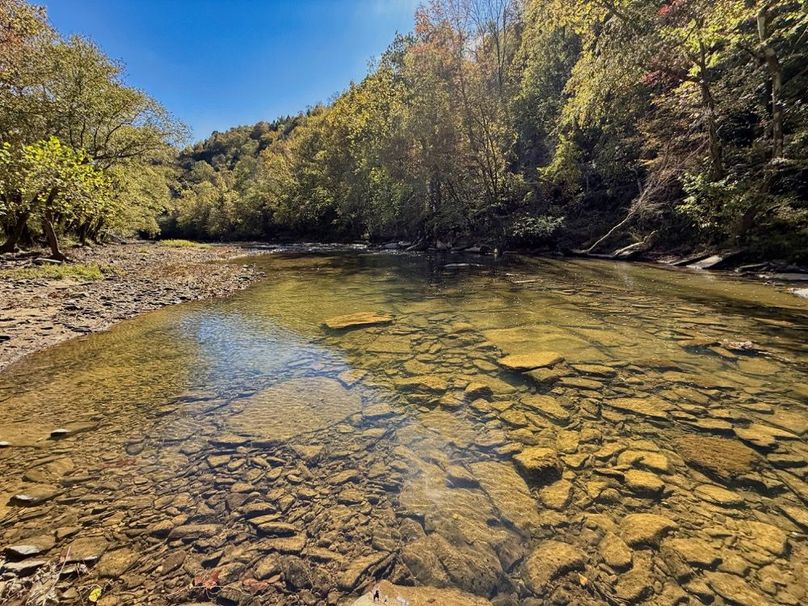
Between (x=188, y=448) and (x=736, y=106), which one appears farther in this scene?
(x=736, y=106)

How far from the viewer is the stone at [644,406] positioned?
14.1 feet

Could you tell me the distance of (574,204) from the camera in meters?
24.4

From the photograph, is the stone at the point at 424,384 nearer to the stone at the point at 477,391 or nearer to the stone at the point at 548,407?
the stone at the point at 477,391

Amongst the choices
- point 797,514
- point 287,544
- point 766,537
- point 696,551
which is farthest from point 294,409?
point 797,514

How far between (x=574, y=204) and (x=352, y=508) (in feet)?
85.1

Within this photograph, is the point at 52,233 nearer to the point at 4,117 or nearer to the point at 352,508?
the point at 4,117

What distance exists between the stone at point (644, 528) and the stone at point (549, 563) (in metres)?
0.44

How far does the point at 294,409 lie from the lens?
4746 mm

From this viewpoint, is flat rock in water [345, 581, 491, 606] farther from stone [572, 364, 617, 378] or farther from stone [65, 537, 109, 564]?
stone [572, 364, 617, 378]

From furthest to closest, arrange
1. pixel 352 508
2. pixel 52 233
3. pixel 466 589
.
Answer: pixel 52 233 → pixel 352 508 → pixel 466 589

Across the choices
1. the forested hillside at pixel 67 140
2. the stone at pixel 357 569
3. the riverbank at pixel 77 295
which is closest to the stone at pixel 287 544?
the stone at pixel 357 569

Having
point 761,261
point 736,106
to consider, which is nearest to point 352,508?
point 761,261

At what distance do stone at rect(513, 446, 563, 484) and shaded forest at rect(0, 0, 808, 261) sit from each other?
37.1 ft

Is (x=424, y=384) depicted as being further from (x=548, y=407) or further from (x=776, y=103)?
(x=776, y=103)
